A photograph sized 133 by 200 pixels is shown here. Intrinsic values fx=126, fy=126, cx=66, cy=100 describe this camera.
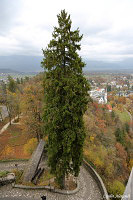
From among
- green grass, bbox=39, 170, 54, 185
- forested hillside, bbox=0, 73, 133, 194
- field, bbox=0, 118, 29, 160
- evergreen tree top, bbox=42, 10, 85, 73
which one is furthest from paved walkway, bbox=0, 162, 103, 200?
evergreen tree top, bbox=42, 10, 85, 73

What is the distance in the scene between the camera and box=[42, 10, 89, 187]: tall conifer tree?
7.79 metres

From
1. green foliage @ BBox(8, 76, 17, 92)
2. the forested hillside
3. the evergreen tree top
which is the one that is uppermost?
the evergreen tree top

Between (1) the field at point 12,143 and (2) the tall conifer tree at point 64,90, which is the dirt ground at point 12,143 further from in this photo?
(2) the tall conifer tree at point 64,90

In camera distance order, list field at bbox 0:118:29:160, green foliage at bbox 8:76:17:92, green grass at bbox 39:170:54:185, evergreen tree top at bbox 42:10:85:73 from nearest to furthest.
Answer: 1. evergreen tree top at bbox 42:10:85:73
2. green grass at bbox 39:170:54:185
3. field at bbox 0:118:29:160
4. green foliage at bbox 8:76:17:92

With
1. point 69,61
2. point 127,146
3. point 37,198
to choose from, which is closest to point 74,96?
point 69,61

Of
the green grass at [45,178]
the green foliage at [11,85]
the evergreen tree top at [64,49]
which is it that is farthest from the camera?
the green foliage at [11,85]

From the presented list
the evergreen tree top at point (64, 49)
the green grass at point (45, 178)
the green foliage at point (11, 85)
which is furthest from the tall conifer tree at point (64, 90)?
the green foliage at point (11, 85)

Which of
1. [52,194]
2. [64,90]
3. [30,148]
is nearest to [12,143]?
[30,148]

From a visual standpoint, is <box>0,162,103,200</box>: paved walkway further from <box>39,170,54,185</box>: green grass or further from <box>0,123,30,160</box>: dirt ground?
<box>0,123,30,160</box>: dirt ground

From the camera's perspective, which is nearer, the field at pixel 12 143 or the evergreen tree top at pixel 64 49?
the evergreen tree top at pixel 64 49

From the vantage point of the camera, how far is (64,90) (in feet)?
26.9

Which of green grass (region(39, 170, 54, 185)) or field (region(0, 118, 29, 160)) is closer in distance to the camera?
green grass (region(39, 170, 54, 185))

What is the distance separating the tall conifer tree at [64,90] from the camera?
779 centimetres

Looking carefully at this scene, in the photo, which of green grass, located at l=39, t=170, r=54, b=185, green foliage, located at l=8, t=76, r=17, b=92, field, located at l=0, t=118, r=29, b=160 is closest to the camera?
green grass, located at l=39, t=170, r=54, b=185
